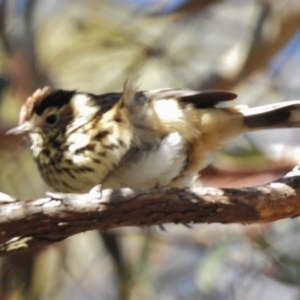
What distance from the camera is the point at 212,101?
302 cm

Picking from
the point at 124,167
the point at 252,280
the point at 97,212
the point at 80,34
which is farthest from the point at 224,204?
the point at 80,34

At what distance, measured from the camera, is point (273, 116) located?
9.78 ft

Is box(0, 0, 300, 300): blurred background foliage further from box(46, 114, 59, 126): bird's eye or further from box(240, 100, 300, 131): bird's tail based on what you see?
box(46, 114, 59, 126): bird's eye

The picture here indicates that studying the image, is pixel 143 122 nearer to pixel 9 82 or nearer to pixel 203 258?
pixel 9 82

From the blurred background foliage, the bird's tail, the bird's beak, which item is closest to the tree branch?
the bird's tail

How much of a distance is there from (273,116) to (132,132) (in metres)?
0.53

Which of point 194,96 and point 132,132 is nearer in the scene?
point 132,132

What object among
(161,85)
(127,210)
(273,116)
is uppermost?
(127,210)

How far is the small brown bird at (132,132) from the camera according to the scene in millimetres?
2840

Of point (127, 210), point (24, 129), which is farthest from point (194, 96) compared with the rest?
point (127, 210)

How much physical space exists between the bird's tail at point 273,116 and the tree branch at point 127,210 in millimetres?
496

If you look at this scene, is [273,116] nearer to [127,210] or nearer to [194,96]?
[194,96]

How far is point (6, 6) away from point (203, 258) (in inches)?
66.7

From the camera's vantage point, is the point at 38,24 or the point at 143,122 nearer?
the point at 143,122
